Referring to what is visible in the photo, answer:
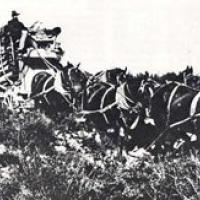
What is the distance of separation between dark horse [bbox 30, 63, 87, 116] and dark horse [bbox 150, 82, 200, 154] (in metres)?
0.62

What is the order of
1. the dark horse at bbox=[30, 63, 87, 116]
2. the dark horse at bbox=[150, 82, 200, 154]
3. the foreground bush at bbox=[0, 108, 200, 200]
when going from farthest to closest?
the dark horse at bbox=[30, 63, 87, 116]
the dark horse at bbox=[150, 82, 200, 154]
the foreground bush at bbox=[0, 108, 200, 200]

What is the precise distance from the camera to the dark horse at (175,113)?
4.58m

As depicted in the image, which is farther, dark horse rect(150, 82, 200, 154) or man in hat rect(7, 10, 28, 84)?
man in hat rect(7, 10, 28, 84)

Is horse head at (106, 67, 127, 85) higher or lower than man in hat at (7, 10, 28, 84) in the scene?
lower

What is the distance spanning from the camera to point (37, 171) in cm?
460

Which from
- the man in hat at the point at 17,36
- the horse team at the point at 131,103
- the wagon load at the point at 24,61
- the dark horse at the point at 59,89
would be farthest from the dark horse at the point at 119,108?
the man in hat at the point at 17,36

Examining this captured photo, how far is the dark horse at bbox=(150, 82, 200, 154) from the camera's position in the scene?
180 inches

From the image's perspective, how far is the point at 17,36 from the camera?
4855 mm

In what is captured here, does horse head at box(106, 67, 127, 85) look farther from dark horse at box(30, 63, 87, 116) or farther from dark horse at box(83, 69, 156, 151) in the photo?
dark horse at box(30, 63, 87, 116)

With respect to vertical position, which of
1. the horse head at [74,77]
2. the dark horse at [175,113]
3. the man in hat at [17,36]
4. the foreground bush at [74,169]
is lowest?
the foreground bush at [74,169]

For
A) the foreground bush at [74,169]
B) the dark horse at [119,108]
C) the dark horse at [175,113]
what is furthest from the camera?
the dark horse at [119,108]

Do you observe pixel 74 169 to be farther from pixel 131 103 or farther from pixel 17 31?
pixel 17 31

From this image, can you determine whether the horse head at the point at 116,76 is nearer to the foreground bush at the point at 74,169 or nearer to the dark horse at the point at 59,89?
the dark horse at the point at 59,89

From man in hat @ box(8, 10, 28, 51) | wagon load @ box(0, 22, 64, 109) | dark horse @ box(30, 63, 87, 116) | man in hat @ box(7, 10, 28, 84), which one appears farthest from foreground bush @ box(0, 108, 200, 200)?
man in hat @ box(8, 10, 28, 51)
